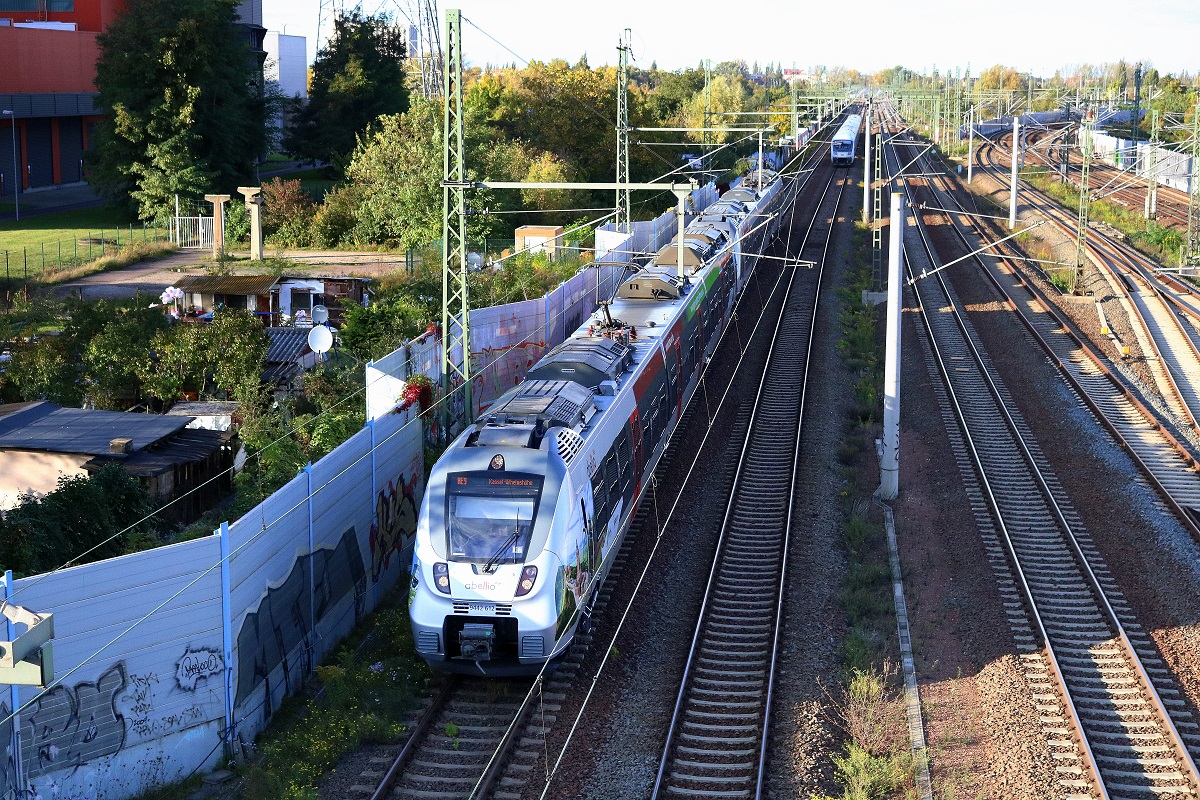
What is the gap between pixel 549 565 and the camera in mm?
14031

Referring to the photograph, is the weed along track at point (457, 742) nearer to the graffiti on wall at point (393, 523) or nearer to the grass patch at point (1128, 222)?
the graffiti on wall at point (393, 523)

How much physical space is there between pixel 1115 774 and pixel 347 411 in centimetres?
1404

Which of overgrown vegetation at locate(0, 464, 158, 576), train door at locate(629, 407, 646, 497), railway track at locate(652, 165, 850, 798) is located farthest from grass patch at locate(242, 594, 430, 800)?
train door at locate(629, 407, 646, 497)

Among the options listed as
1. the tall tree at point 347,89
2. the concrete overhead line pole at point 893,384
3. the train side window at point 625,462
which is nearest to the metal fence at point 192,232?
the tall tree at point 347,89

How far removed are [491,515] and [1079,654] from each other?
8189 millimetres

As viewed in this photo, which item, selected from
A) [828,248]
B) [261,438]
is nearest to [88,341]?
[261,438]

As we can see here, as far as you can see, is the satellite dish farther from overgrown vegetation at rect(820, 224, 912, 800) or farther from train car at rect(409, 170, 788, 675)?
overgrown vegetation at rect(820, 224, 912, 800)

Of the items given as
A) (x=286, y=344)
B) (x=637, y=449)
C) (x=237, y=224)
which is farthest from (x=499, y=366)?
(x=237, y=224)

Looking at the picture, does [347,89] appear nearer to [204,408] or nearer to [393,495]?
[204,408]

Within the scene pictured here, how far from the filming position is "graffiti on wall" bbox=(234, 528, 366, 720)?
13680 millimetres

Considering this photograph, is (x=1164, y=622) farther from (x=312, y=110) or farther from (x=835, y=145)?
(x=835, y=145)

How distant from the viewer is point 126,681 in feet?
38.8

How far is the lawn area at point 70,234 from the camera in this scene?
45.6m

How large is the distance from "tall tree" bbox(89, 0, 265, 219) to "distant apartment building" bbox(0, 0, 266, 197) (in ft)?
20.2
